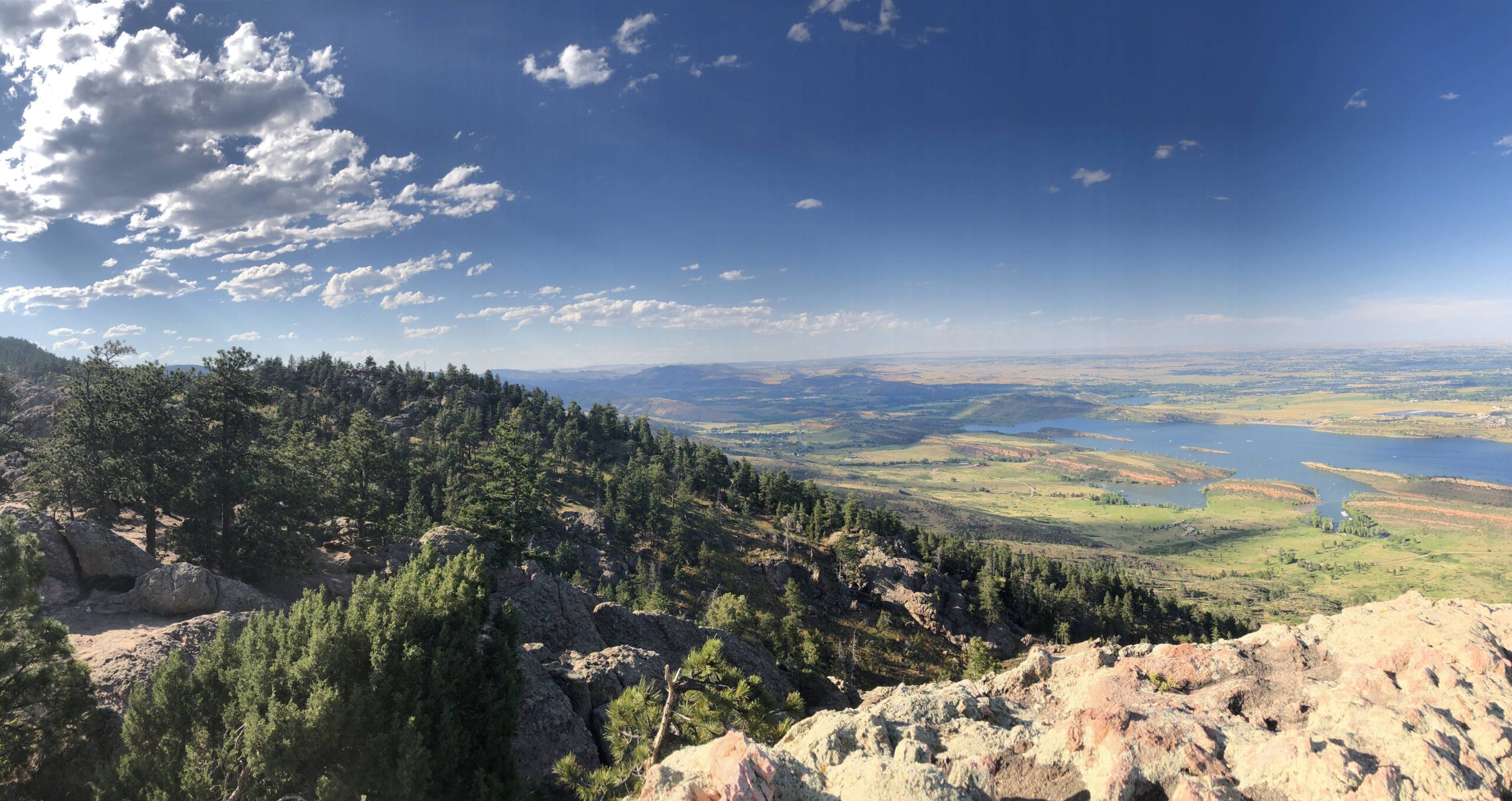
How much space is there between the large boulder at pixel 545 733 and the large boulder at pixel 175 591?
16.3 m

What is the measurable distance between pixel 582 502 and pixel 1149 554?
176766 millimetres

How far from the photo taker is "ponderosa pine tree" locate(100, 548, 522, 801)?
Answer: 566 inches

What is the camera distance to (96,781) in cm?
1488

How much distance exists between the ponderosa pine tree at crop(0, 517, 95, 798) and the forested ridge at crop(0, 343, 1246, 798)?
2827 millimetres

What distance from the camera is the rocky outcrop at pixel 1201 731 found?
936cm

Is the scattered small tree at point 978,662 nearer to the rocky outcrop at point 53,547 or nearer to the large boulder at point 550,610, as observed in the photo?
the large boulder at point 550,610

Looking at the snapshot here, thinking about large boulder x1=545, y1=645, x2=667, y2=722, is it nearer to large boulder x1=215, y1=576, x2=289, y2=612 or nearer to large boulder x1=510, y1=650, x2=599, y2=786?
large boulder x1=510, y1=650, x2=599, y2=786

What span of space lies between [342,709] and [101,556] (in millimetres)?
23535

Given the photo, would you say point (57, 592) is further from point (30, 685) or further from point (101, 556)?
point (30, 685)

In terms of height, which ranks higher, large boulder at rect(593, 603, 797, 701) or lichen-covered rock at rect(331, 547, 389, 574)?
lichen-covered rock at rect(331, 547, 389, 574)

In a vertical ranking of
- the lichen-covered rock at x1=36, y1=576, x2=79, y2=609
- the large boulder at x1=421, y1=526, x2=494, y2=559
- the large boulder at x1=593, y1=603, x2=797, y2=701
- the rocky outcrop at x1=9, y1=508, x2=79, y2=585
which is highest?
the rocky outcrop at x1=9, y1=508, x2=79, y2=585

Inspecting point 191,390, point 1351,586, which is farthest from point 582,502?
point 1351,586

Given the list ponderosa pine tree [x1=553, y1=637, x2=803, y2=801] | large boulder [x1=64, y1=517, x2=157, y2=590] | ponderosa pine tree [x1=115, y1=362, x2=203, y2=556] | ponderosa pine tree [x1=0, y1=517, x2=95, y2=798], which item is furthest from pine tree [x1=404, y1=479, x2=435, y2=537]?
ponderosa pine tree [x1=553, y1=637, x2=803, y2=801]

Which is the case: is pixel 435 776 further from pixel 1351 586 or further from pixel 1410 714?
pixel 1351 586
